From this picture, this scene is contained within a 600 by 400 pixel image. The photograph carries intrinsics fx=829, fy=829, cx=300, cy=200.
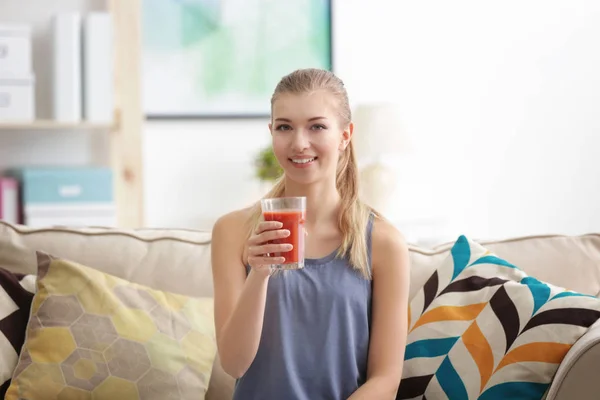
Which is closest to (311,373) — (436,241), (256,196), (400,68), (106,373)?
(106,373)

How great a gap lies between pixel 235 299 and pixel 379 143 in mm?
2197

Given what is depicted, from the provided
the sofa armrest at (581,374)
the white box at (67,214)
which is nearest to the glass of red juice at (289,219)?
the sofa armrest at (581,374)

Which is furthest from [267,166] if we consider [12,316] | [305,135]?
[305,135]

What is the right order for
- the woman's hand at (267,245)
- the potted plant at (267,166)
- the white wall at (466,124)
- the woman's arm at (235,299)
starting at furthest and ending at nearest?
the white wall at (466,124)
the potted plant at (267,166)
the woman's arm at (235,299)
the woman's hand at (267,245)

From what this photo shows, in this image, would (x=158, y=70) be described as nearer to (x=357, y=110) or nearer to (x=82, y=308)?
(x=357, y=110)

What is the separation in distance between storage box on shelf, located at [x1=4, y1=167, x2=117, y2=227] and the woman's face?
81.4 inches

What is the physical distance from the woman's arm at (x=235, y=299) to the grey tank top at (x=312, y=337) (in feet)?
0.20

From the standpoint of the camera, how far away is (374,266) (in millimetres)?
1841

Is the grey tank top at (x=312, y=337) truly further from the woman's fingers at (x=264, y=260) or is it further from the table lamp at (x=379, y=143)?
the table lamp at (x=379, y=143)

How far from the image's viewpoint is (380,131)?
3836 millimetres

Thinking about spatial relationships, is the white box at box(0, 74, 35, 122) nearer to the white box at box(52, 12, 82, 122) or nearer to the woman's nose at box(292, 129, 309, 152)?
the white box at box(52, 12, 82, 122)

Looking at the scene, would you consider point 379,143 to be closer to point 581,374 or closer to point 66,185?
point 66,185

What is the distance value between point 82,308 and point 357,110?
6.99 feet

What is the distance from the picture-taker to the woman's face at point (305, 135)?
1699 millimetres
